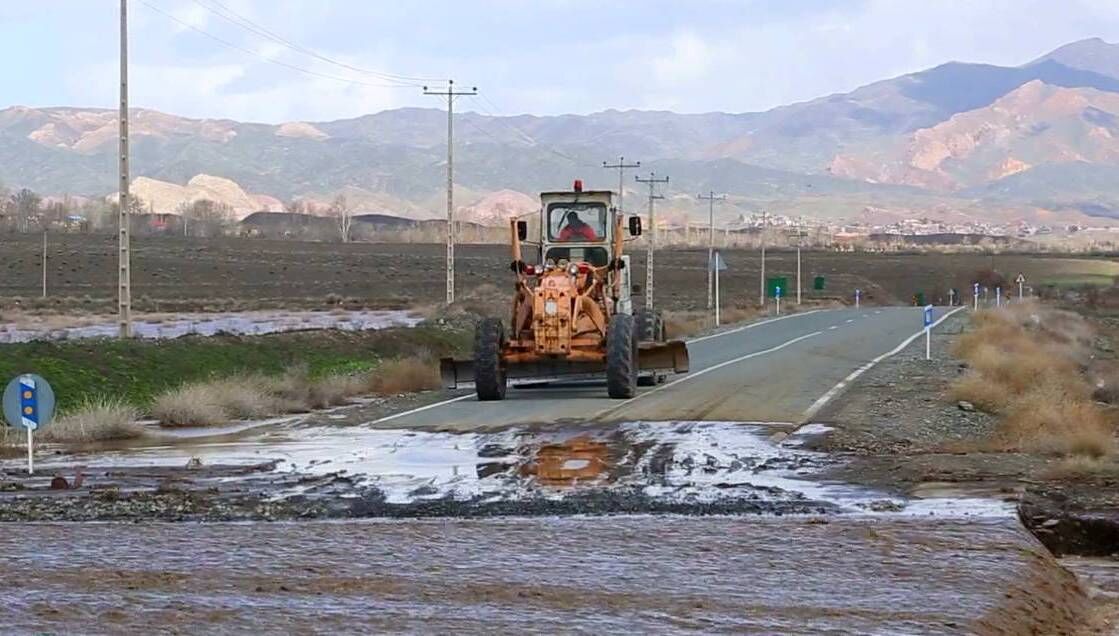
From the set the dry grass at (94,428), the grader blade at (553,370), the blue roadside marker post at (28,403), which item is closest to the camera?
the blue roadside marker post at (28,403)

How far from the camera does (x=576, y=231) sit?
1137 inches

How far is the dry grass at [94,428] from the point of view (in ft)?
76.0

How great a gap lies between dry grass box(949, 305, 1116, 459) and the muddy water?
5901 millimetres

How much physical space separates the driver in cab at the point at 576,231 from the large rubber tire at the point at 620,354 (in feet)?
8.80

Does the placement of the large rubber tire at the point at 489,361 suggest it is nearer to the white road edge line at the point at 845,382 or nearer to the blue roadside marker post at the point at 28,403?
the white road edge line at the point at 845,382

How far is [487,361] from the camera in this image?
1056 inches

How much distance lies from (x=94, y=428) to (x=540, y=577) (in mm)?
13234

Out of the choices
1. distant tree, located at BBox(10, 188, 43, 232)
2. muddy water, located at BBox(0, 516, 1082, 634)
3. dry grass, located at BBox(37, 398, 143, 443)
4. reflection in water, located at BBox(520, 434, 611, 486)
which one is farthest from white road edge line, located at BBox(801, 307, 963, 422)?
distant tree, located at BBox(10, 188, 43, 232)

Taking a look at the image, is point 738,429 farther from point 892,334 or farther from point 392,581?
point 892,334

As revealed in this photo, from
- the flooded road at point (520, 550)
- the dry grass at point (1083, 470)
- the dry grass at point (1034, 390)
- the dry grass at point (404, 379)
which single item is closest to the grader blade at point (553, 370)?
the dry grass at point (404, 379)

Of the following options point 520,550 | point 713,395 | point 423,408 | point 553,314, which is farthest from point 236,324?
point 520,550

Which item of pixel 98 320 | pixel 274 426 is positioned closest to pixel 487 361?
pixel 274 426

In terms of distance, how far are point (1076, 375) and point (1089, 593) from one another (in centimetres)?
2665

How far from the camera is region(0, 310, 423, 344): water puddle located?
172 ft
